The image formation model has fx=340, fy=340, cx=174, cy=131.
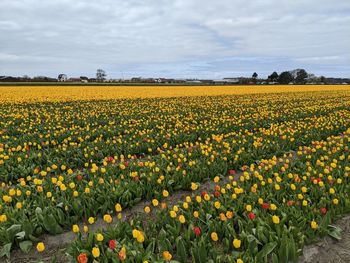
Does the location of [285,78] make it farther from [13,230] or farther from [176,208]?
[13,230]

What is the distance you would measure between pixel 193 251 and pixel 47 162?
4.80m

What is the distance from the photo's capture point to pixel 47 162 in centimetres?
723

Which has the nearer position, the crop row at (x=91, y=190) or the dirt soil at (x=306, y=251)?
the dirt soil at (x=306, y=251)

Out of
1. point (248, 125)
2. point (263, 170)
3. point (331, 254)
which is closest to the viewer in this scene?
point (331, 254)

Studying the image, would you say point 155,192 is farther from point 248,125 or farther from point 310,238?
point 248,125

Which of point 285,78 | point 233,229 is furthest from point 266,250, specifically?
point 285,78

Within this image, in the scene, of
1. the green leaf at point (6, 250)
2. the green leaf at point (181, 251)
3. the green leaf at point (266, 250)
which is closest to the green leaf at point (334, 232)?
the green leaf at point (266, 250)

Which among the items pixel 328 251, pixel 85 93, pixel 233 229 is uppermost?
pixel 85 93

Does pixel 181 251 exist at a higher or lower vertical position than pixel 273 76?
lower

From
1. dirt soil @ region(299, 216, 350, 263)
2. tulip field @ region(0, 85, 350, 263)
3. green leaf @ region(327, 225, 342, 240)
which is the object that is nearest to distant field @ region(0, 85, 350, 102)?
tulip field @ region(0, 85, 350, 263)

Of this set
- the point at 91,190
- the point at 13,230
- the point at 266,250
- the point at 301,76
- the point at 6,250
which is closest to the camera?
the point at 266,250

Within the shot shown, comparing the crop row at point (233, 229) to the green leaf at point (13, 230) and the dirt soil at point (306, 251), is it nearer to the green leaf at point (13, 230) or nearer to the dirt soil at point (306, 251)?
the dirt soil at point (306, 251)

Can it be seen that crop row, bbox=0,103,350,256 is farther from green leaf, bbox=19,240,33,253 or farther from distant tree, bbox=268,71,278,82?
distant tree, bbox=268,71,278,82

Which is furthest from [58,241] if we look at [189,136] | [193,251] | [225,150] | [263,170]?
[189,136]
